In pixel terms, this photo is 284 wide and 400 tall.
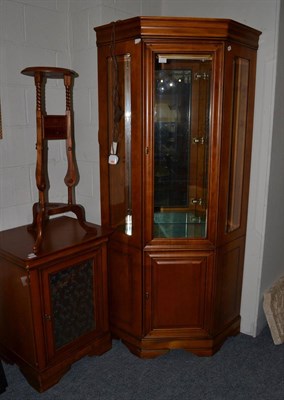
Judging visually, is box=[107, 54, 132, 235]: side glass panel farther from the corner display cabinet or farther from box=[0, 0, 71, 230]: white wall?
box=[0, 0, 71, 230]: white wall

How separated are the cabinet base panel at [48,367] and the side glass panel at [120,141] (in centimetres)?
81

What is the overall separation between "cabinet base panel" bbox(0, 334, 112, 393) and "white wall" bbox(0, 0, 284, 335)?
838mm

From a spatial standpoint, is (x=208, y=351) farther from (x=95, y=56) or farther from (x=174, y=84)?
(x=95, y=56)

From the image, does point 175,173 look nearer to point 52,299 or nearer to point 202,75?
point 202,75

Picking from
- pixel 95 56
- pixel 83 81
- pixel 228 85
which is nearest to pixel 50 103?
pixel 83 81

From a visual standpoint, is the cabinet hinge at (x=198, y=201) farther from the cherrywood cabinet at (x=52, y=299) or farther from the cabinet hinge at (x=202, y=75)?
the cabinet hinge at (x=202, y=75)

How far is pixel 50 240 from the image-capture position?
221 centimetres

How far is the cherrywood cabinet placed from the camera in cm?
203

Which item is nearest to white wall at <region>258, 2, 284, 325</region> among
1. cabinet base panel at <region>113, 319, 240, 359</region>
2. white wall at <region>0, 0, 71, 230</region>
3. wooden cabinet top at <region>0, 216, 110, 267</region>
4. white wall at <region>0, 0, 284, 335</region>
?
white wall at <region>0, 0, 284, 335</region>

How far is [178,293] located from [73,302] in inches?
26.4

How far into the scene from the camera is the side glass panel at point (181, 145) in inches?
88.6

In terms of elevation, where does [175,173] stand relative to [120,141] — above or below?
below

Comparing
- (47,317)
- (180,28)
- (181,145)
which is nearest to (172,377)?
(47,317)

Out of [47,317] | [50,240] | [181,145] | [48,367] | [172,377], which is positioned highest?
[181,145]
